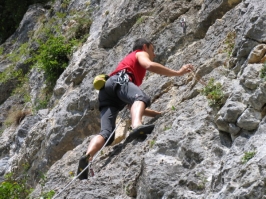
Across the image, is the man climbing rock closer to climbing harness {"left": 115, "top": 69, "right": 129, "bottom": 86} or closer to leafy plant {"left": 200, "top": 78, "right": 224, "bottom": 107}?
climbing harness {"left": 115, "top": 69, "right": 129, "bottom": 86}

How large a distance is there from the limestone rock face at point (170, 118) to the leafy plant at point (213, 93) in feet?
0.21

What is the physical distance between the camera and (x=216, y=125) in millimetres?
5070

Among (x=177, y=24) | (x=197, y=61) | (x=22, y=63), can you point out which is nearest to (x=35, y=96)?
(x=22, y=63)

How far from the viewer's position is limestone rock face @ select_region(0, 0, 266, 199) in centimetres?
458

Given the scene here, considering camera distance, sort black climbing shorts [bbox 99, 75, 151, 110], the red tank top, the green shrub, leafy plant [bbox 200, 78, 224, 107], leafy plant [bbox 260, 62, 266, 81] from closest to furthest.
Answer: leafy plant [bbox 260, 62, 266, 81], leafy plant [bbox 200, 78, 224, 107], black climbing shorts [bbox 99, 75, 151, 110], the red tank top, the green shrub

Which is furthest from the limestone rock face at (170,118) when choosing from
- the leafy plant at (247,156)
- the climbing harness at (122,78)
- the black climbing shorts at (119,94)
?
the climbing harness at (122,78)

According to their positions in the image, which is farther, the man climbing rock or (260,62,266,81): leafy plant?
the man climbing rock

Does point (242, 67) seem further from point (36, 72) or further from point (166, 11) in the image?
point (36, 72)

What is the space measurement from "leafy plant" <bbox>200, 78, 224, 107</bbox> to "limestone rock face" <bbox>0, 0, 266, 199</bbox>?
0.21 ft

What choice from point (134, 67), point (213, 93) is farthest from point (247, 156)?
point (134, 67)

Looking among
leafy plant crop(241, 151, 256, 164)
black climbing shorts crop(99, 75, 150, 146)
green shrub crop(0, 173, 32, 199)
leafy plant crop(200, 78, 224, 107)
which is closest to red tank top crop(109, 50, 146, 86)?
black climbing shorts crop(99, 75, 150, 146)

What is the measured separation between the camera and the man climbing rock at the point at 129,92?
660 cm

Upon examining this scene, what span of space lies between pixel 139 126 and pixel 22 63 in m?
9.83

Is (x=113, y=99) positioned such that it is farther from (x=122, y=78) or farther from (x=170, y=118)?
(x=170, y=118)
